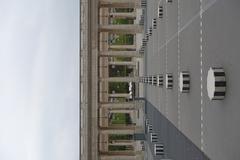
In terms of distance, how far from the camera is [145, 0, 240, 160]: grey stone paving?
41.4ft

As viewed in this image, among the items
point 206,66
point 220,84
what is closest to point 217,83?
point 220,84

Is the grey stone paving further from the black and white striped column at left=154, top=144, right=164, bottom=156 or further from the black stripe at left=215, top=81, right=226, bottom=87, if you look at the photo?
the black and white striped column at left=154, top=144, right=164, bottom=156

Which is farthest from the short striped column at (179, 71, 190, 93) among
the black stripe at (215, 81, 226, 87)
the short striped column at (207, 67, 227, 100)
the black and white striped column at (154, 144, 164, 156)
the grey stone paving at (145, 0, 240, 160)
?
the black and white striped column at (154, 144, 164, 156)

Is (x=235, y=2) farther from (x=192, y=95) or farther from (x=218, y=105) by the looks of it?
(x=192, y=95)

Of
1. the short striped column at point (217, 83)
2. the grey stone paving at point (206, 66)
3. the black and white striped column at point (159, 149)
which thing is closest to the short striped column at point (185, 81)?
the grey stone paving at point (206, 66)

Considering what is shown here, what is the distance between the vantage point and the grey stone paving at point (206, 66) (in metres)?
12.6

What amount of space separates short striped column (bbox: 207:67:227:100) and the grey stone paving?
7.1 inches

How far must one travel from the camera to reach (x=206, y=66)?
15.9 meters

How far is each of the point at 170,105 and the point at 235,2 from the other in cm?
1376

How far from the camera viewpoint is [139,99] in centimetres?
5209

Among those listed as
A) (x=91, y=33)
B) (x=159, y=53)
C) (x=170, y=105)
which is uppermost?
(x=91, y=33)

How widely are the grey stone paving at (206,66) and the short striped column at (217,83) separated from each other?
0.18 metres

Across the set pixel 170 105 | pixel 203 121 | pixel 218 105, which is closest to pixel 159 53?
pixel 170 105

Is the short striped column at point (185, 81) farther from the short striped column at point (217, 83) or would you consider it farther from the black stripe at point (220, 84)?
the black stripe at point (220, 84)
